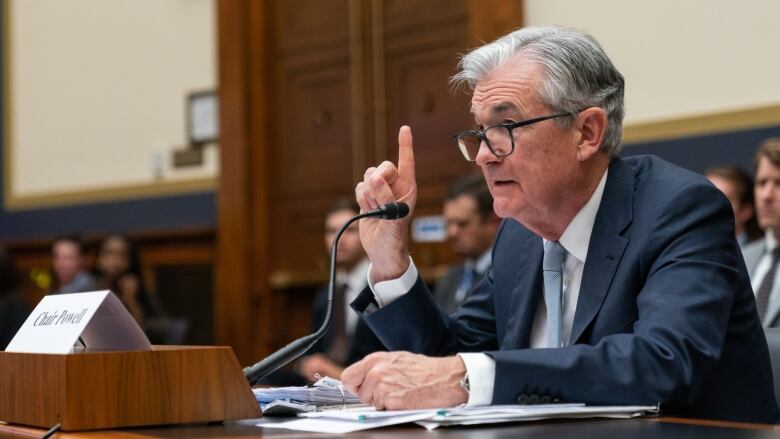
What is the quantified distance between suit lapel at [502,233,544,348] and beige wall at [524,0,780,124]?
2.70 m

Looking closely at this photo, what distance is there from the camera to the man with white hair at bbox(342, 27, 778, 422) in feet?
5.70

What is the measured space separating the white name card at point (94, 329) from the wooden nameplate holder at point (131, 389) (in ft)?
0.10

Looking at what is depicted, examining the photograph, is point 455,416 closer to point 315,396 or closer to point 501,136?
point 315,396

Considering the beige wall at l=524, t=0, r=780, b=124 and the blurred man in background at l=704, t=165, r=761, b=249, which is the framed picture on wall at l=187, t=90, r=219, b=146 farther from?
the blurred man in background at l=704, t=165, r=761, b=249

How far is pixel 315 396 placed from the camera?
1938 millimetres

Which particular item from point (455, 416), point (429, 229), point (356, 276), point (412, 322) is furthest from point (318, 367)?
point (455, 416)

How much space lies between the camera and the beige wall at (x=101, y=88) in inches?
291

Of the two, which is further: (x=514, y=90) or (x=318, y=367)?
(x=318, y=367)

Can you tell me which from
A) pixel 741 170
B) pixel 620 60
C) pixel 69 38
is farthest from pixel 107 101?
pixel 741 170

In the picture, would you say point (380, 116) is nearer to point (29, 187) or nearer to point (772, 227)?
point (772, 227)

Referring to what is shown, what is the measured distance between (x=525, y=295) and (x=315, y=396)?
50 centimetres

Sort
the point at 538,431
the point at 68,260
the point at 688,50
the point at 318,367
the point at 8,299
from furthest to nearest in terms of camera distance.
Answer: the point at 68,260 → the point at 8,299 → the point at 318,367 → the point at 688,50 → the point at 538,431

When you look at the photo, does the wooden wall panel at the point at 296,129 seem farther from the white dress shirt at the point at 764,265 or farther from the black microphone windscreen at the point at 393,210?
the black microphone windscreen at the point at 393,210

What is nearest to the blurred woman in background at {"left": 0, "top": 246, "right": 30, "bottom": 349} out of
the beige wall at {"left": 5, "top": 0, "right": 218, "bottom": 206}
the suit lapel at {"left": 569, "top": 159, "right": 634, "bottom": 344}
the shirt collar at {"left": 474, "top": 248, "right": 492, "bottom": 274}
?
the beige wall at {"left": 5, "top": 0, "right": 218, "bottom": 206}
